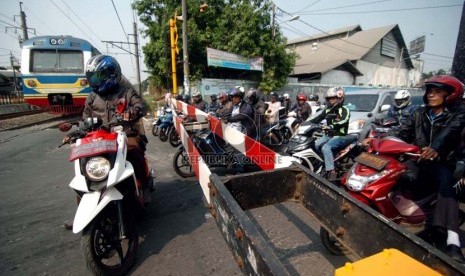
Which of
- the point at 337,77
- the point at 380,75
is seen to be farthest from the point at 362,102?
the point at 380,75

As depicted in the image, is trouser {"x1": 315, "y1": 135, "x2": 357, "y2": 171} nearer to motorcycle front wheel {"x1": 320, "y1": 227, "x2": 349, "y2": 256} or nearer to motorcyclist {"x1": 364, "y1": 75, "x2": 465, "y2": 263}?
motorcyclist {"x1": 364, "y1": 75, "x2": 465, "y2": 263}

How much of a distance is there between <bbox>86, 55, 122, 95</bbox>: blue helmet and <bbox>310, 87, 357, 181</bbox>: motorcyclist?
138 inches

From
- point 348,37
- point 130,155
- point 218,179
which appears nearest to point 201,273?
point 218,179

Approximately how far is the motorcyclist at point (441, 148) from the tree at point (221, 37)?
14772mm

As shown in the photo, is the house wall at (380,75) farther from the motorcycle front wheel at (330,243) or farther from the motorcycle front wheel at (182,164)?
the motorcycle front wheel at (330,243)

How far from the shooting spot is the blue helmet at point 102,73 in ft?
9.91

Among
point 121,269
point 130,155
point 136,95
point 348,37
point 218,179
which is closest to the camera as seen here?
point 218,179

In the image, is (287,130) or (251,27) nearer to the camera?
(287,130)

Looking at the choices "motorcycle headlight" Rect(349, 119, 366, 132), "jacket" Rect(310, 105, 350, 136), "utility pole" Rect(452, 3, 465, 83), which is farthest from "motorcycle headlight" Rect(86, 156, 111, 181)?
"motorcycle headlight" Rect(349, 119, 366, 132)

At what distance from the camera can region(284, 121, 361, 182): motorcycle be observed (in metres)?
4.64

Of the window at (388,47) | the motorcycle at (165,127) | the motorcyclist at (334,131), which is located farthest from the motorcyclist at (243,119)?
the window at (388,47)

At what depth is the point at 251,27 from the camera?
1658 cm

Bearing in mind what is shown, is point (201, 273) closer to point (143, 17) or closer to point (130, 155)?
point (130, 155)

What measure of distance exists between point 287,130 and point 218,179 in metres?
6.87
